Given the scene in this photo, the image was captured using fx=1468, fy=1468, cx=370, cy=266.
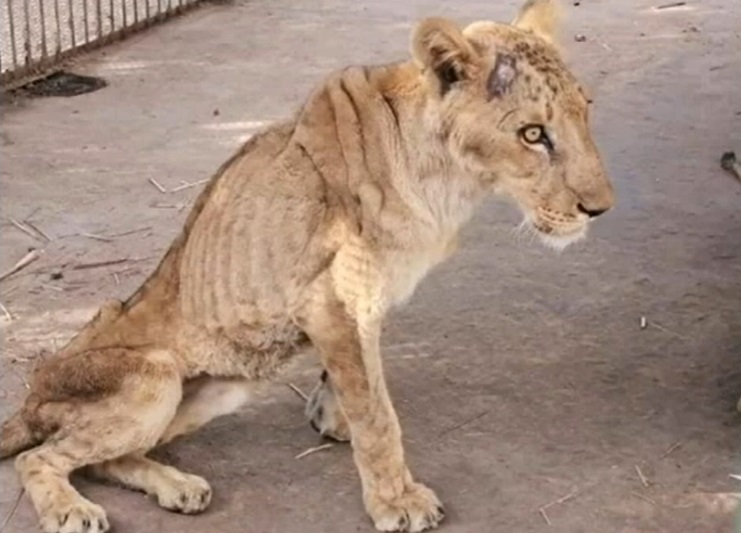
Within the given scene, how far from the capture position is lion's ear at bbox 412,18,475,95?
3053 mm

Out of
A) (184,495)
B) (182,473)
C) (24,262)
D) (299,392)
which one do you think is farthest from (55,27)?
(184,495)

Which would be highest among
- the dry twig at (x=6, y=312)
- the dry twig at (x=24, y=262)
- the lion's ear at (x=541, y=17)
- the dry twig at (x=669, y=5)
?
the lion's ear at (x=541, y=17)

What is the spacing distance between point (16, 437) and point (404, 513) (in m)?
0.97

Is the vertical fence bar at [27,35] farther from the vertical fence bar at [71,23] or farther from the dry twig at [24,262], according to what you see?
the dry twig at [24,262]

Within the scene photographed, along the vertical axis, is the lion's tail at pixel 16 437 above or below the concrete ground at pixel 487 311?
above

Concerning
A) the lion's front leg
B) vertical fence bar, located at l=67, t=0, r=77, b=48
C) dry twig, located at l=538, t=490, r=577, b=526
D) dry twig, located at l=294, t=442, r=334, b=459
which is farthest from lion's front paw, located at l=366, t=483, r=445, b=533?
vertical fence bar, located at l=67, t=0, r=77, b=48

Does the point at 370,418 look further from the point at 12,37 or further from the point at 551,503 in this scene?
the point at 12,37

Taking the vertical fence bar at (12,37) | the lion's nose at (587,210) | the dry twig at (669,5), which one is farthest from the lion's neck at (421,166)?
the dry twig at (669,5)

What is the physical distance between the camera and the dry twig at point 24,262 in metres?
4.74

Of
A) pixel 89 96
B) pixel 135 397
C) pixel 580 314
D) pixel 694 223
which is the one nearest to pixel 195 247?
Result: pixel 135 397

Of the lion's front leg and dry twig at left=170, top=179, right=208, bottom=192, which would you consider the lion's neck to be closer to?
the lion's front leg

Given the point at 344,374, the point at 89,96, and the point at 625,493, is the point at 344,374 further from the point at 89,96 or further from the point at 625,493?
the point at 89,96

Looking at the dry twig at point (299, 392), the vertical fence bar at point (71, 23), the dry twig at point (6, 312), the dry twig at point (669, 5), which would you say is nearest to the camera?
the dry twig at point (299, 392)

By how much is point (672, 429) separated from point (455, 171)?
40.6 inches
